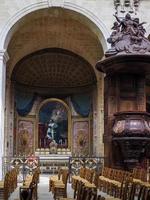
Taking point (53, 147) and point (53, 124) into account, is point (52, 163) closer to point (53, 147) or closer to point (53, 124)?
point (53, 147)

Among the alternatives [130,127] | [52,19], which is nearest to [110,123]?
[130,127]

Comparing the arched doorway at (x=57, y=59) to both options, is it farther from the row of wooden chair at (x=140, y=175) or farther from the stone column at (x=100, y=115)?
the row of wooden chair at (x=140, y=175)

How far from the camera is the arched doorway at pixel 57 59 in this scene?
71.0 feet

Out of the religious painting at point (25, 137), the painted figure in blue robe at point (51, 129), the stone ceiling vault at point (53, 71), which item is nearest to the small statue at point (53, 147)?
the painted figure in blue robe at point (51, 129)

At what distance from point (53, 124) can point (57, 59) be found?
338 centimetres

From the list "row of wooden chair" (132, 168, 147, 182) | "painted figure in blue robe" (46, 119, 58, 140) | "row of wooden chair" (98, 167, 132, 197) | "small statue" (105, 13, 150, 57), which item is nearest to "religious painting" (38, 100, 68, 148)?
"painted figure in blue robe" (46, 119, 58, 140)

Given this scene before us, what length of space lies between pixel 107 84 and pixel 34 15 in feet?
19.8

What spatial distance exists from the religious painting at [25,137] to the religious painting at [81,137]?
2.22 m

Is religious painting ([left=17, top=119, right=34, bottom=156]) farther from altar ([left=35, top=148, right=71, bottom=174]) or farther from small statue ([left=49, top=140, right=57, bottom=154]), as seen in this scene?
altar ([left=35, top=148, right=71, bottom=174])

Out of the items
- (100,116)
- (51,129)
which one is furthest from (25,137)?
(100,116)

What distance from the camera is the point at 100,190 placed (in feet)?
42.4

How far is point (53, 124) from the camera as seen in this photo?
2441 centimetres

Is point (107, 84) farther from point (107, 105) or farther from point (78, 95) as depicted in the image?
point (78, 95)

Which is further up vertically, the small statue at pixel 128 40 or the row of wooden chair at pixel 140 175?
the small statue at pixel 128 40
